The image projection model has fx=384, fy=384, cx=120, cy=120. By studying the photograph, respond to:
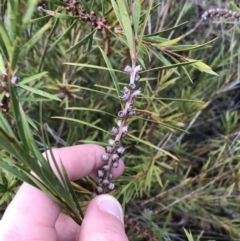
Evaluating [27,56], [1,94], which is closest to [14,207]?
[1,94]

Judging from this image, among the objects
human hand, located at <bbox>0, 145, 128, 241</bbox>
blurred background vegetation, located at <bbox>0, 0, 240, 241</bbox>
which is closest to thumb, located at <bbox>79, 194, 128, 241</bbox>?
human hand, located at <bbox>0, 145, 128, 241</bbox>

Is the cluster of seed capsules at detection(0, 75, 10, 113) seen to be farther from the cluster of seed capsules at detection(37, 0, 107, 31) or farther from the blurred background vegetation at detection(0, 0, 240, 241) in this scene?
the blurred background vegetation at detection(0, 0, 240, 241)

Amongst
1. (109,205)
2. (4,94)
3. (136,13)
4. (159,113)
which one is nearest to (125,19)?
(136,13)

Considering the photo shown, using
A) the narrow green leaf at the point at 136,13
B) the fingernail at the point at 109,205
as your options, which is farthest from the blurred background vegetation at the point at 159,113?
the narrow green leaf at the point at 136,13

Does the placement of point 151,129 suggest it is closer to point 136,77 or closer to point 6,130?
point 136,77

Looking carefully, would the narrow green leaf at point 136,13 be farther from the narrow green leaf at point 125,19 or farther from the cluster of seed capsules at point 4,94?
the cluster of seed capsules at point 4,94

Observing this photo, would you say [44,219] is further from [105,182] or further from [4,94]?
[4,94]
